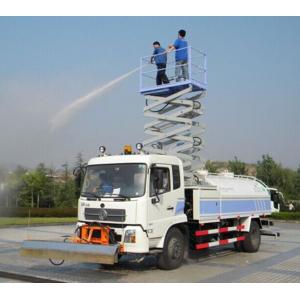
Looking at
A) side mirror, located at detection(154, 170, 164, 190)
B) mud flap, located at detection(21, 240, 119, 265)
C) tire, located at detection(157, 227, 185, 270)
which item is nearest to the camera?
mud flap, located at detection(21, 240, 119, 265)

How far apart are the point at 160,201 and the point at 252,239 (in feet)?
17.2

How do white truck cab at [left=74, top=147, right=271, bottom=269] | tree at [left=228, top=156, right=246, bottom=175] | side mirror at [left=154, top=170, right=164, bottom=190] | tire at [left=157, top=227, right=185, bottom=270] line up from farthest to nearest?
tree at [left=228, top=156, right=246, bottom=175] → tire at [left=157, top=227, right=185, bottom=270] → side mirror at [left=154, top=170, right=164, bottom=190] → white truck cab at [left=74, top=147, right=271, bottom=269]

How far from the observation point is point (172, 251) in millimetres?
10055

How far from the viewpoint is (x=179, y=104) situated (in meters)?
12.6

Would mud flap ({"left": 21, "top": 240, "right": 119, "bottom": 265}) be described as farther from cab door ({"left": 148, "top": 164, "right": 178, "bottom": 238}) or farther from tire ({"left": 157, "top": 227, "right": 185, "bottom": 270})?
tire ({"left": 157, "top": 227, "right": 185, "bottom": 270})

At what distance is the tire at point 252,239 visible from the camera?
44.8 feet

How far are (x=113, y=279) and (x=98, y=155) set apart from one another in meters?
3.06

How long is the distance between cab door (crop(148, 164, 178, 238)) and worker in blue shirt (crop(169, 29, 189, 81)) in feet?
10.8

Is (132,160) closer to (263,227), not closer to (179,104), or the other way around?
(179,104)

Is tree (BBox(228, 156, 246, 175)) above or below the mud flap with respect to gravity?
above

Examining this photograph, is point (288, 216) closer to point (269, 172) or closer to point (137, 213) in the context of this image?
point (269, 172)

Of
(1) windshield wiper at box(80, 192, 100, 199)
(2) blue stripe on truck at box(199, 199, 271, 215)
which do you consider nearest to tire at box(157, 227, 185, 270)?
(2) blue stripe on truck at box(199, 199, 271, 215)

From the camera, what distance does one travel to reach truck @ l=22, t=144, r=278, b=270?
920 centimetres

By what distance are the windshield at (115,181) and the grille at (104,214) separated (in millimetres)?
324
